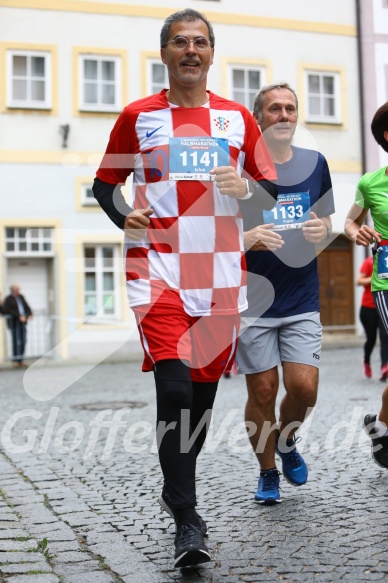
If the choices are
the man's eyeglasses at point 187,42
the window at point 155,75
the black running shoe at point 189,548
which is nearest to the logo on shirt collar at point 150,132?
the man's eyeglasses at point 187,42

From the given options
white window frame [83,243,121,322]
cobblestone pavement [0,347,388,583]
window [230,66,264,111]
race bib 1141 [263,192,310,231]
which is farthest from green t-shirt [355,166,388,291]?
window [230,66,264,111]

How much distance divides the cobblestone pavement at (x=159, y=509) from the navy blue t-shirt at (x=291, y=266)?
0.99 m

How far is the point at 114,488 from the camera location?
557 centimetres

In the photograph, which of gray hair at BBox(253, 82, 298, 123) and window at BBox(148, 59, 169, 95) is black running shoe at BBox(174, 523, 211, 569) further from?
window at BBox(148, 59, 169, 95)

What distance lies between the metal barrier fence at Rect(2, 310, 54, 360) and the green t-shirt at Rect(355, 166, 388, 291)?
1572 centimetres

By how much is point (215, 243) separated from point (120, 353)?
17.6 meters

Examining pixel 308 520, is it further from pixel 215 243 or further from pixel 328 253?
pixel 328 253

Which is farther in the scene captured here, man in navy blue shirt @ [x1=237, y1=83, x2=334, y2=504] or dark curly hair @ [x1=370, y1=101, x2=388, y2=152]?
dark curly hair @ [x1=370, y1=101, x2=388, y2=152]

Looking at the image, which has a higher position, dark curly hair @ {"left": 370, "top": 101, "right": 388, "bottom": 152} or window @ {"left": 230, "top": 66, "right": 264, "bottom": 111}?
window @ {"left": 230, "top": 66, "right": 264, "bottom": 111}

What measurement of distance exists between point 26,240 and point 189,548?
60.4 ft

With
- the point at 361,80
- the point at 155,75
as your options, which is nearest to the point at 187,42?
the point at 155,75

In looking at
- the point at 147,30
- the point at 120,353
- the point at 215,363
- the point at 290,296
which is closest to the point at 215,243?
the point at 215,363

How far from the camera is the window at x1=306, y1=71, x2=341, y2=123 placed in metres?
24.5

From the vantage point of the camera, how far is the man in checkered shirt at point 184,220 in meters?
3.87
